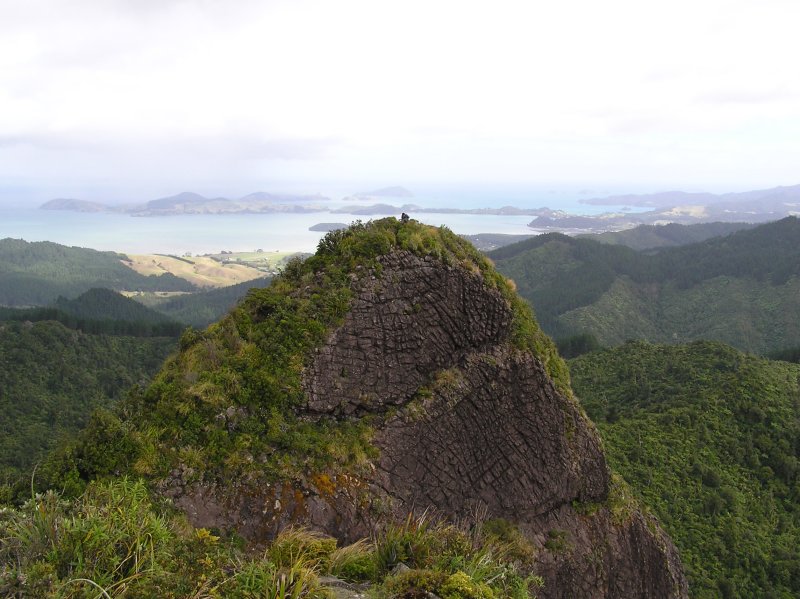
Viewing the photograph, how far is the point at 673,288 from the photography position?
337 feet

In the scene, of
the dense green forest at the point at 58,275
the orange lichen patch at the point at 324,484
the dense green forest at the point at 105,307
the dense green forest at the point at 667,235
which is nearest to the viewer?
the orange lichen patch at the point at 324,484

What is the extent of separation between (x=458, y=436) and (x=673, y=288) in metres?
109

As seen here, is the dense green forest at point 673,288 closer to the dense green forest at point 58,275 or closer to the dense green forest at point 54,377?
the dense green forest at point 54,377

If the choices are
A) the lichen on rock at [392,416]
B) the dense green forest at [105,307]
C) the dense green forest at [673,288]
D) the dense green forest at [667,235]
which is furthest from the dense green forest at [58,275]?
the lichen on rock at [392,416]

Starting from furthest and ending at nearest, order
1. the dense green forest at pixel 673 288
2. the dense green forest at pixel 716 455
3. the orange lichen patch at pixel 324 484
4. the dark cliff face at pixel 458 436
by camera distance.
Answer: the dense green forest at pixel 673 288, the dense green forest at pixel 716 455, the dark cliff face at pixel 458 436, the orange lichen patch at pixel 324 484

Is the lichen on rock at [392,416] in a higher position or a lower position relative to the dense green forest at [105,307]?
higher

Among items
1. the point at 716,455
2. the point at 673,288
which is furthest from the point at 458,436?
the point at 673,288

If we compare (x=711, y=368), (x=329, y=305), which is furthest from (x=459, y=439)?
(x=711, y=368)

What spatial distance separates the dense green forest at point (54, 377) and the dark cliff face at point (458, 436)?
29.2 m

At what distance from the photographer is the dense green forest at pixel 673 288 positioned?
80.6 m

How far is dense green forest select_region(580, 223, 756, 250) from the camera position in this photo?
579ft

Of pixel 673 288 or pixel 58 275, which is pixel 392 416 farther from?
pixel 58 275

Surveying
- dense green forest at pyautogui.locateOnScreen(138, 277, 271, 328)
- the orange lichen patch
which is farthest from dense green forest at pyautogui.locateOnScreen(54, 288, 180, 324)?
the orange lichen patch

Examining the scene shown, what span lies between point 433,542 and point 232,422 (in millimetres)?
3851
